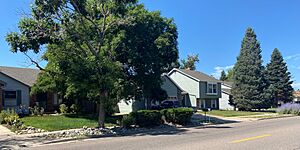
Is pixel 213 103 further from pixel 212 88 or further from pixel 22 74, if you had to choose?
pixel 22 74

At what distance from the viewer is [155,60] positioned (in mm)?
27516

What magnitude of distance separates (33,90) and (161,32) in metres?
12.2

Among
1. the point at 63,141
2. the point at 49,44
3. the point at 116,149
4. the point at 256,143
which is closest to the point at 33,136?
the point at 63,141

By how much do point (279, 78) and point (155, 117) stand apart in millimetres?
47719

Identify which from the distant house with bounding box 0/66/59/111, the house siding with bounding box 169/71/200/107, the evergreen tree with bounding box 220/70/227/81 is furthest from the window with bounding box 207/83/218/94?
the evergreen tree with bounding box 220/70/227/81

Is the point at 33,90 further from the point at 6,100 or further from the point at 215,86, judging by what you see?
the point at 215,86

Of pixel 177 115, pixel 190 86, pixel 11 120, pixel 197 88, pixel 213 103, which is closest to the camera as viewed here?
pixel 11 120

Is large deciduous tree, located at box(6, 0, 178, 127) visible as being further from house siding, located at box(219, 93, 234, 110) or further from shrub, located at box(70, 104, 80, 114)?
house siding, located at box(219, 93, 234, 110)

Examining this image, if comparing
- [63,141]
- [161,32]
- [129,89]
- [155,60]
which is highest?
[161,32]

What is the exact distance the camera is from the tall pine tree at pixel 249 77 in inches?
1939

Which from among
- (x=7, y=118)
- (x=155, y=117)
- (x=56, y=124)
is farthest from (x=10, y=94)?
(x=155, y=117)

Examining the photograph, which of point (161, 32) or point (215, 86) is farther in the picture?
point (215, 86)

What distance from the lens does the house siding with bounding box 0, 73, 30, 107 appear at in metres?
30.6

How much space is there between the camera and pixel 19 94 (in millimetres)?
31484
